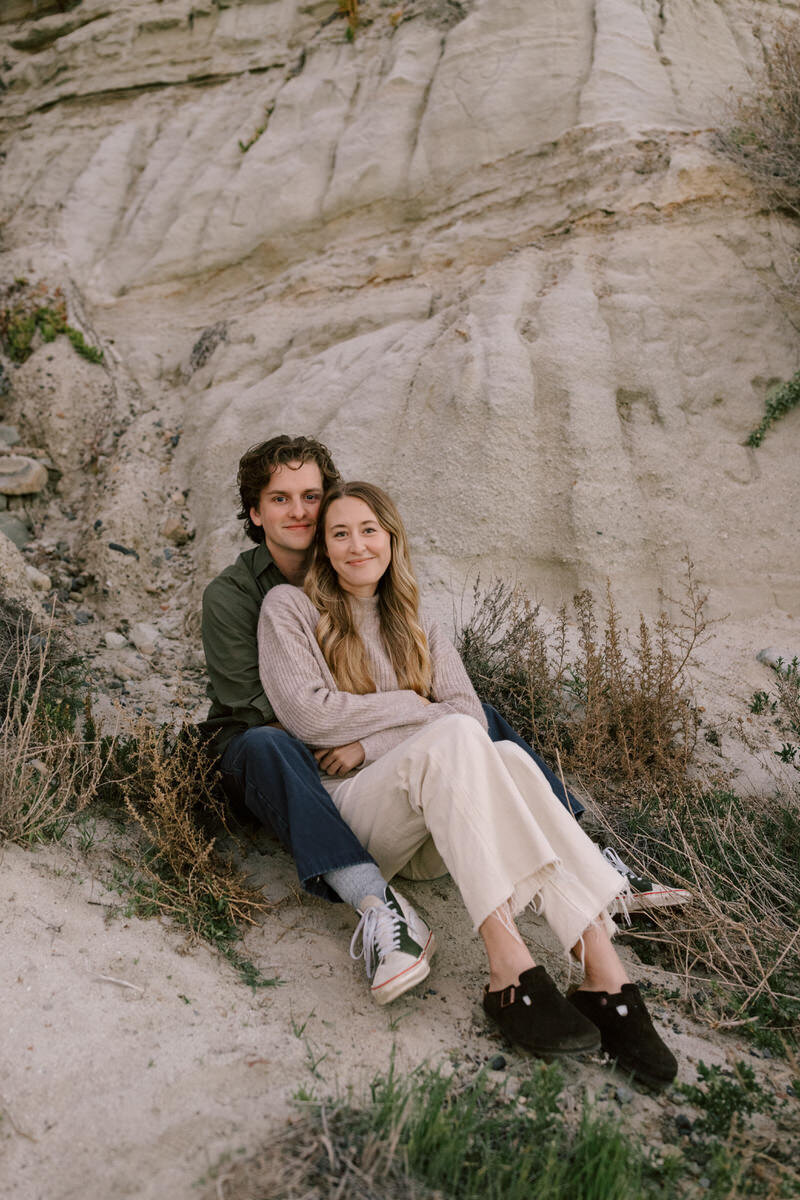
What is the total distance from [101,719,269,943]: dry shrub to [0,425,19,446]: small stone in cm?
476

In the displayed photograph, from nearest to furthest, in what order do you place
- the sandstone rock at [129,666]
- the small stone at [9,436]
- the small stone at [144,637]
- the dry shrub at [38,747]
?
1. the dry shrub at [38,747]
2. the sandstone rock at [129,666]
3. the small stone at [144,637]
4. the small stone at [9,436]

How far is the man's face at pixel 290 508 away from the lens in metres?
3.54


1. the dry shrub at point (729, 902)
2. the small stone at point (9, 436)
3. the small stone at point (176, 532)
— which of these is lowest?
the dry shrub at point (729, 902)

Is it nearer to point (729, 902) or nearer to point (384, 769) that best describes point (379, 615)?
point (384, 769)

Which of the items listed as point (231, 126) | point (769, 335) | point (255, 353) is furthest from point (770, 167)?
point (231, 126)

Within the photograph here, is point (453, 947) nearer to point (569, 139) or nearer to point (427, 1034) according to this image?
point (427, 1034)

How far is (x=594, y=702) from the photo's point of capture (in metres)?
4.23

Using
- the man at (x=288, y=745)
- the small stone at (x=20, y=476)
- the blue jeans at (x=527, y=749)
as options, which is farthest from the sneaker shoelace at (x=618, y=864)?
the small stone at (x=20, y=476)

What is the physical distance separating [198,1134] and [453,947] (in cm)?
129

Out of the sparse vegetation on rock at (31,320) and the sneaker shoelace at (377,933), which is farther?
the sparse vegetation on rock at (31,320)

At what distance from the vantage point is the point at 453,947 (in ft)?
10.0

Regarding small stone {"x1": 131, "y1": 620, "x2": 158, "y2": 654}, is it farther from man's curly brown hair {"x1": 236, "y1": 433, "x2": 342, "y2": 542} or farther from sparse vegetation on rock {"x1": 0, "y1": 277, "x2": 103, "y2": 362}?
sparse vegetation on rock {"x1": 0, "y1": 277, "x2": 103, "y2": 362}

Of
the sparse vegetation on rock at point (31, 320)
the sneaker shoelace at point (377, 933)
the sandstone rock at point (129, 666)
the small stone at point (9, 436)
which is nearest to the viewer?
the sneaker shoelace at point (377, 933)

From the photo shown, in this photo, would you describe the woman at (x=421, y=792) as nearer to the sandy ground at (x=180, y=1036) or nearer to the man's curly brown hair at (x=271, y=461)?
the sandy ground at (x=180, y=1036)
